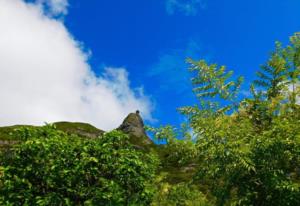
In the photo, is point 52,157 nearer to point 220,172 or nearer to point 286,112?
point 220,172

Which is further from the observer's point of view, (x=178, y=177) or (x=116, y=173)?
(x=178, y=177)

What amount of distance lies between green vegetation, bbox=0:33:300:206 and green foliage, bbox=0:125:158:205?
0.03m

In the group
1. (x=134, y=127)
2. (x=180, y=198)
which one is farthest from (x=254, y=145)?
(x=134, y=127)

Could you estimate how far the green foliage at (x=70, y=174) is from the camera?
1600cm

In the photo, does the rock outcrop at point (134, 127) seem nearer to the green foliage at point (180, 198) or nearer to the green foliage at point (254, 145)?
the green foliage at point (180, 198)

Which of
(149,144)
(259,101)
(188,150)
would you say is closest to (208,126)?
(188,150)

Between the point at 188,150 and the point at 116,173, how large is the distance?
264cm

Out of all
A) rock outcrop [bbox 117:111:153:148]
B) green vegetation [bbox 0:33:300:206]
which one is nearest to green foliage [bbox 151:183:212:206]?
green vegetation [bbox 0:33:300:206]

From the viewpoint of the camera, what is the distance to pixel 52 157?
16.6 m

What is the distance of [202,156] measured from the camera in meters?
16.8

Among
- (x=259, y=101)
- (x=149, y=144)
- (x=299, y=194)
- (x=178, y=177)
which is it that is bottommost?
(x=299, y=194)

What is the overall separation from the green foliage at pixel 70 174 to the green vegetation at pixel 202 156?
3cm

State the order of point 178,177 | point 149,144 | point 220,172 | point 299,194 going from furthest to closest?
point 149,144, point 178,177, point 220,172, point 299,194

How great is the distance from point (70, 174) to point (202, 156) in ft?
15.1
